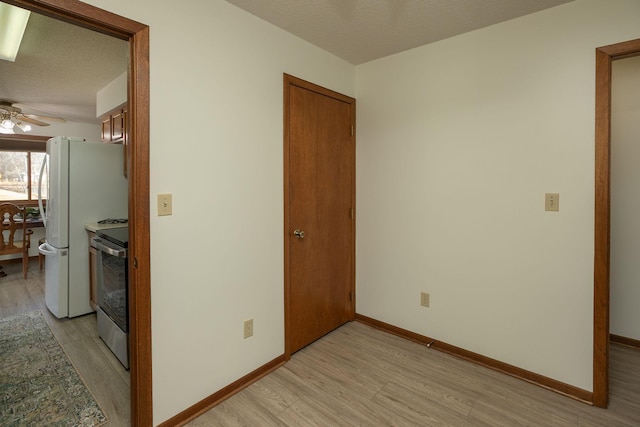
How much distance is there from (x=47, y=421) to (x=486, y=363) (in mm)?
2791

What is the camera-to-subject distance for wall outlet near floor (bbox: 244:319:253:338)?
2.09m

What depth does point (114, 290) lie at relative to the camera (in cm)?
248

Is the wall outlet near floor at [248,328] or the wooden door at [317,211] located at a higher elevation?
the wooden door at [317,211]

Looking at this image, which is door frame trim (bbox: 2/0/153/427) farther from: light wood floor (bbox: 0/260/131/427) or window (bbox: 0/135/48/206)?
window (bbox: 0/135/48/206)

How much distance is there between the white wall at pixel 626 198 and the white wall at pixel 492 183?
3.50ft

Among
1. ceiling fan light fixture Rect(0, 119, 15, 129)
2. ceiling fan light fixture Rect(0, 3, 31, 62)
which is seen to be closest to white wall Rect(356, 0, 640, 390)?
ceiling fan light fixture Rect(0, 3, 31, 62)

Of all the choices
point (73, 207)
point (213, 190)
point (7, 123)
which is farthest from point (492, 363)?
point (7, 123)

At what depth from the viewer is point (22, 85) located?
352cm

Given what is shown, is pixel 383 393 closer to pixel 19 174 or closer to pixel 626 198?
pixel 626 198

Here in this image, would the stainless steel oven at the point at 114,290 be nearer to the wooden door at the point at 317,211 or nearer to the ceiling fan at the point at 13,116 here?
the wooden door at the point at 317,211

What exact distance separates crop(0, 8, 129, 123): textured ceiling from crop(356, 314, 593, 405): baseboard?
10.2 feet

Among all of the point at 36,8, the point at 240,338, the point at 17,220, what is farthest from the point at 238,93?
the point at 17,220

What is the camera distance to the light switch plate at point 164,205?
1.63 m

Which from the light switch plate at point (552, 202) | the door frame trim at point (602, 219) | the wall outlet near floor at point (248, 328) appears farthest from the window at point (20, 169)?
the door frame trim at point (602, 219)
